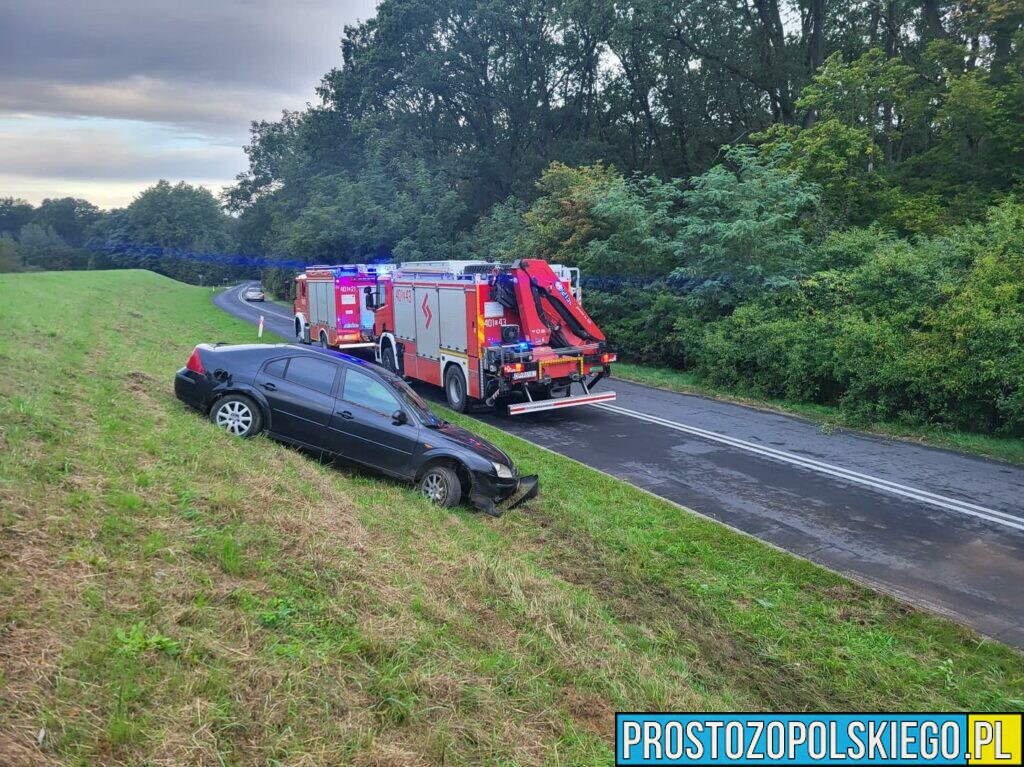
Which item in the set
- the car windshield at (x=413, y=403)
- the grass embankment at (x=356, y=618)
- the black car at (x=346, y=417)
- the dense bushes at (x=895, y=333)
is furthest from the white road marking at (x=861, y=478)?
the car windshield at (x=413, y=403)

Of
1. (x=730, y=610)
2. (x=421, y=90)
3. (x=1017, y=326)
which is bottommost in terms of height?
(x=730, y=610)

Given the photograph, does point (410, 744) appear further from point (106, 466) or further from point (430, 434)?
point (430, 434)

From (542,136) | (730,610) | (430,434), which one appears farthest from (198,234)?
(730,610)

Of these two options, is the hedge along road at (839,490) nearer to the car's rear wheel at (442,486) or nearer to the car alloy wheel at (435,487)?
the car's rear wheel at (442,486)

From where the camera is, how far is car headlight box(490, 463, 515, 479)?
8.34 meters

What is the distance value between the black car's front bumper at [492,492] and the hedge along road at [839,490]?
207 centimetres

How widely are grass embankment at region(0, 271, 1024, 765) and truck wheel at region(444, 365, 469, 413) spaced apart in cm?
624

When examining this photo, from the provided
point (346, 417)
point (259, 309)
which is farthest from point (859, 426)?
point (259, 309)

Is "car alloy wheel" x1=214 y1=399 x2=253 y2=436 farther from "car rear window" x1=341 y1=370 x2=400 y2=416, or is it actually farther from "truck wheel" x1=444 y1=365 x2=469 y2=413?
"truck wheel" x1=444 y1=365 x2=469 y2=413

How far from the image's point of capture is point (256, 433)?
870cm

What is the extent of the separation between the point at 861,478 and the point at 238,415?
27.5 ft

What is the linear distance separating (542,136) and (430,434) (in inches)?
1525

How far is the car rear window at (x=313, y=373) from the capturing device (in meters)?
8.73

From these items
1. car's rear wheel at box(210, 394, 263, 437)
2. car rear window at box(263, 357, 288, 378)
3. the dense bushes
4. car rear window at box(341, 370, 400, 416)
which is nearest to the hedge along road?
the dense bushes
